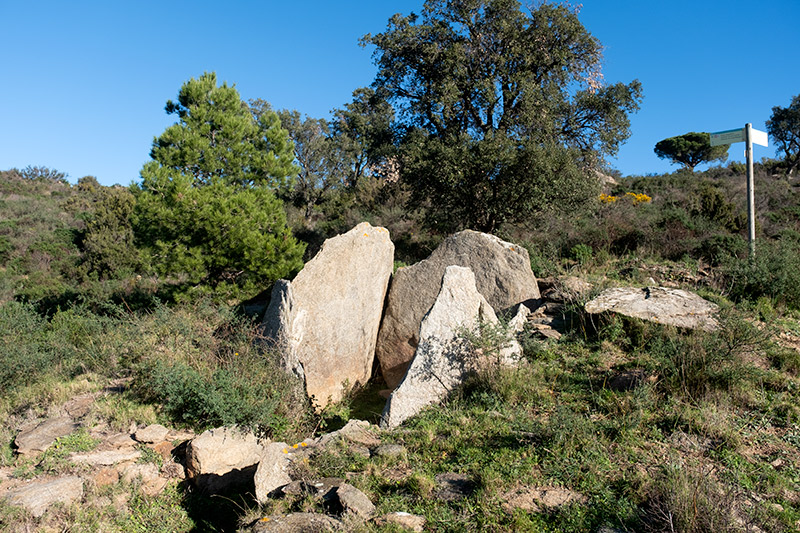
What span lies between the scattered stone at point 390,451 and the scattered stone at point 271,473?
865mm

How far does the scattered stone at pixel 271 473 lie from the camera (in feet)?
15.0

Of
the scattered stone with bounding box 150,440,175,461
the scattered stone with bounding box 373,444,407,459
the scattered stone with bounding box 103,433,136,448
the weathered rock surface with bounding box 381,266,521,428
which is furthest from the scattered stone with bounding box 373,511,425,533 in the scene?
the scattered stone with bounding box 103,433,136,448

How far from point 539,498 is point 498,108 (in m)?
11.1

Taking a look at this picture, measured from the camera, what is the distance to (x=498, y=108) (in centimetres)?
1327

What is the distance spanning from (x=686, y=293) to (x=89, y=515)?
783 cm

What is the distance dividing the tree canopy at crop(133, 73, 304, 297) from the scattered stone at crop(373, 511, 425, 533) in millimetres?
7952

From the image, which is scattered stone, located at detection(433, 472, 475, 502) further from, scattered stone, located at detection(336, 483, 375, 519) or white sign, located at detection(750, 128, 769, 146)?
white sign, located at detection(750, 128, 769, 146)

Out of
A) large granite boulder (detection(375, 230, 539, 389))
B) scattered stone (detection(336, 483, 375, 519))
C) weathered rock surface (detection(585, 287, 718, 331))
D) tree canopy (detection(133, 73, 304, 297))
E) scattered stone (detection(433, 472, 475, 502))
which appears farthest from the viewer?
tree canopy (detection(133, 73, 304, 297))

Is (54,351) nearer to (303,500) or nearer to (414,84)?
(303,500)

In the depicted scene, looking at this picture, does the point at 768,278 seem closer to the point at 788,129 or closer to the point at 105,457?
the point at 105,457

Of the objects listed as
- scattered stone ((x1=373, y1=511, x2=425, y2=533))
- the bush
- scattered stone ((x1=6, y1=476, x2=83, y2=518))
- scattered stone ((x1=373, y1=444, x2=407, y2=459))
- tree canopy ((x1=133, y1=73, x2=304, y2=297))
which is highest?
tree canopy ((x1=133, y1=73, x2=304, y2=297))

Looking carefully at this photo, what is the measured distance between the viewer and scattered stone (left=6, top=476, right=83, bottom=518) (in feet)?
15.1

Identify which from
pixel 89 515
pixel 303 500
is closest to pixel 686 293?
pixel 303 500

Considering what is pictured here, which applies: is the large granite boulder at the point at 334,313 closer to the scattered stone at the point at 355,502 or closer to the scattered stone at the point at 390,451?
the scattered stone at the point at 390,451
